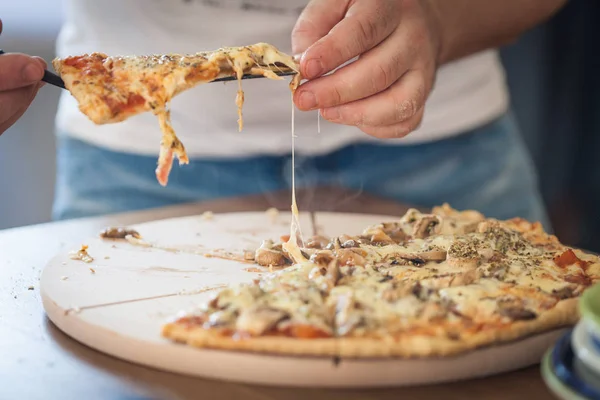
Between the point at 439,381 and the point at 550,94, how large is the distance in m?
5.21

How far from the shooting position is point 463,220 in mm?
2527

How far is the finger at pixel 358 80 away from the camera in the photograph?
6.98ft

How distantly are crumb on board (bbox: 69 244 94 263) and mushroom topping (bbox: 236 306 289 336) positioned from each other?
2.75 ft

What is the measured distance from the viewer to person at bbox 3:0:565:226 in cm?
307

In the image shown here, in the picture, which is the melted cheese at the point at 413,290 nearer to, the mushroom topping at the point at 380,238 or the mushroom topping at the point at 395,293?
the mushroom topping at the point at 395,293

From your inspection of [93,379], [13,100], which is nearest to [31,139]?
[13,100]

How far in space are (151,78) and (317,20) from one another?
560mm

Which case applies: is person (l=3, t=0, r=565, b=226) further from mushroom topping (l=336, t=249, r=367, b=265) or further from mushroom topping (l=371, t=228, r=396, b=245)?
mushroom topping (l=336, t=249, r=367, b=265)

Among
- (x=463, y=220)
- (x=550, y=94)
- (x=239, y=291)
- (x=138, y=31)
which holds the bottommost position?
(x=550, y=94)

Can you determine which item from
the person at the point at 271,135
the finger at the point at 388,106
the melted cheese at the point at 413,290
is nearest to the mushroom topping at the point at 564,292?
the melted cheese at the point at 413,290

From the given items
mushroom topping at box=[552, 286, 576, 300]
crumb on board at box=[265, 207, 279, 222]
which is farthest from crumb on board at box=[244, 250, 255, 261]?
mushroom topping at box=[552, 286, 576, 300]

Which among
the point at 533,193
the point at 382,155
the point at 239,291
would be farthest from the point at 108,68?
the point at 533,193

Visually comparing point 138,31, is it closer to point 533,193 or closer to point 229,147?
point 229,147

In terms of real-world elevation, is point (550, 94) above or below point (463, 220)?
below
